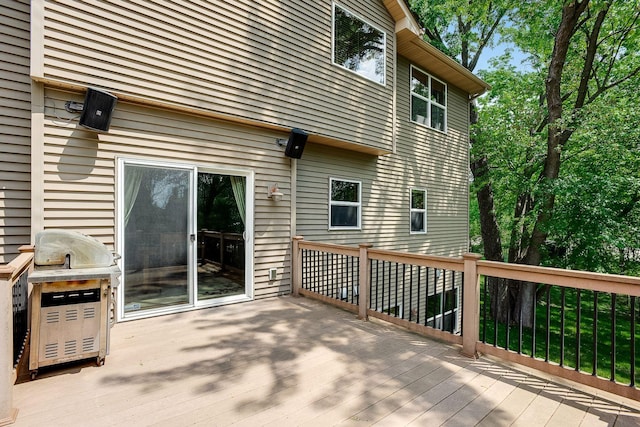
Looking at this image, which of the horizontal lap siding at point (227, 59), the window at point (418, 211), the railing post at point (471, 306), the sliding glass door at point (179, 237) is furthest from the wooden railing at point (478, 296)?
the horizontal lap siding at point (227, 59)

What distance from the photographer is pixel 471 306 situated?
311 centimetres

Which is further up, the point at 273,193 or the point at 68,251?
the point at 273,193

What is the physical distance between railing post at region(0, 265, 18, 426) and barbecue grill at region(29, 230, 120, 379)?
1.84 ft

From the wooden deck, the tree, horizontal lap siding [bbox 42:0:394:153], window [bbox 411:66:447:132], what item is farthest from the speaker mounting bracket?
the tree

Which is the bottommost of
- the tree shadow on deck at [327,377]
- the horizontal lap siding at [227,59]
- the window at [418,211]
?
the tree shadow on deck at [327,377]

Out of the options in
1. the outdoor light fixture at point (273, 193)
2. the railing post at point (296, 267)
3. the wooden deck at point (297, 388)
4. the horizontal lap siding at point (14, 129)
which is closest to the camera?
the wooden deck at point (297, 388)

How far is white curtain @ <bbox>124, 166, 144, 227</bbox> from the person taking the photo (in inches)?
153

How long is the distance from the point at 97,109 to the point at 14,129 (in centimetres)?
79

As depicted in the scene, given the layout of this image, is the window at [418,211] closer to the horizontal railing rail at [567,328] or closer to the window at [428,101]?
the window at [428,101]

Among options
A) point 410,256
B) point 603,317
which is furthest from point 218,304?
point 603,317

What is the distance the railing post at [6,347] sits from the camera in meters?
1.91

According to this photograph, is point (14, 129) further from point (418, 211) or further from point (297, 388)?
point (418, 211)

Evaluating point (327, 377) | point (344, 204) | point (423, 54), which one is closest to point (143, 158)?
point (327, 377)

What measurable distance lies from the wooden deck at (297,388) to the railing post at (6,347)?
5.1 inches
